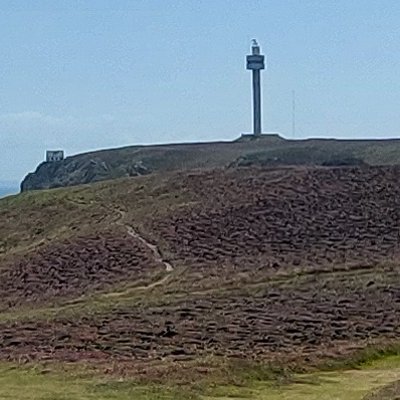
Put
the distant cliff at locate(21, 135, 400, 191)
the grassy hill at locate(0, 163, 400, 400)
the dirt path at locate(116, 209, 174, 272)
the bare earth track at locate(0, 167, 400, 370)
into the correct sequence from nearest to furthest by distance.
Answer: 1. the grassy hill at locate(0, 163, 400, 400)
2. the bare earth track at locate(0, 167, 400, 370)
3. the dirt path at locate(116, 209, 174, 272)
4. the distant cliff at locate(21, 135, 400, 191)

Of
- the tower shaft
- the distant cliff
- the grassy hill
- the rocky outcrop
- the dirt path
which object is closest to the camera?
the grassy hill

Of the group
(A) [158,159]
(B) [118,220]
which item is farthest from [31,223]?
(A) [158,159]

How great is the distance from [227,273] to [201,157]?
78765 millimetres

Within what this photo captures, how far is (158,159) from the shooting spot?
123250 mm

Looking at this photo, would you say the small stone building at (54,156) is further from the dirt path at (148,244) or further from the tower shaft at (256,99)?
the dirt path at (148,244)

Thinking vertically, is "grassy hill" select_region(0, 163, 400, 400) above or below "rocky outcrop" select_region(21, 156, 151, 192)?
below

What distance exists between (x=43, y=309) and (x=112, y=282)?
5857 mm

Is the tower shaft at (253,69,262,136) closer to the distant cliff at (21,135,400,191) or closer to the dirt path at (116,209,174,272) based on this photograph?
the distant cliff at (21,135,400,191)

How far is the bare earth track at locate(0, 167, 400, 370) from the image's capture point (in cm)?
2864

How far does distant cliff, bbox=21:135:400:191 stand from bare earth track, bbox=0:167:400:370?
3427 cm

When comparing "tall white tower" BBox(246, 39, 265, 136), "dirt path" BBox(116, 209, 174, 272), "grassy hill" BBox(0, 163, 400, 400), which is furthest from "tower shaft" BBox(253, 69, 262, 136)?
"dirt path" BBox(116, 209, 174, 272)

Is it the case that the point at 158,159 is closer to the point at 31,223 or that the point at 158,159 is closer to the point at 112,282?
the point at 31,223

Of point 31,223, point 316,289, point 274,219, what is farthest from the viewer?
point 31,223

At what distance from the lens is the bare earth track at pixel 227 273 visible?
2864cm
